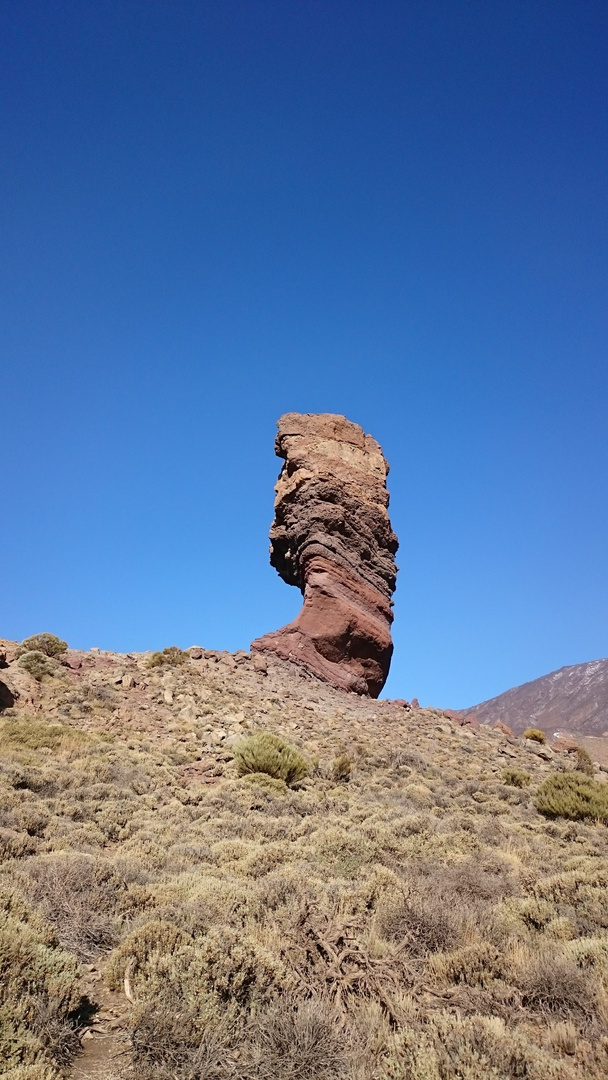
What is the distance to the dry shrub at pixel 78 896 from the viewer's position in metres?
5.37

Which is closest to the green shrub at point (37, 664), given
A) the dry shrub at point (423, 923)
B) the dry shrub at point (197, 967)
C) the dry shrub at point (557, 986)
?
the dry shrub at point (197, 967)

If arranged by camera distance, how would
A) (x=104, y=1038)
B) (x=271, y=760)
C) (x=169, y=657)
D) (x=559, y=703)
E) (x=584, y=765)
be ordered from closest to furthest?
(x=104, y=1038)
(x=271, y=760)
(x=584, y=765)
(x=169, y=657)
(x=559, y=703)

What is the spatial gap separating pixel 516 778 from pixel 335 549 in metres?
12.6

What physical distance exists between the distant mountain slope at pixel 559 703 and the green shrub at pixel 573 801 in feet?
260

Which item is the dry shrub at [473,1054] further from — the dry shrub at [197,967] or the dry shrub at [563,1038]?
the dry shrub at [197,967]

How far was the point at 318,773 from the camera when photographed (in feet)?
48.5

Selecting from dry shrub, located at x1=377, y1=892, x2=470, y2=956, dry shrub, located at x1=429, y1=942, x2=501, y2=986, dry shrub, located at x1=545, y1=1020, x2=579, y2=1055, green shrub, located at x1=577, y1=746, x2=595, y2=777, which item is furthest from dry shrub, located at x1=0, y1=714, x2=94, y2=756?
green shrub, located at x1=577, y1=746, x2=595, y2=777

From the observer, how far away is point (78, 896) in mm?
5898

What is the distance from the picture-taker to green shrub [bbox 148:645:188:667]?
854 inches

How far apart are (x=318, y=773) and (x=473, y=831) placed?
527 centimetres

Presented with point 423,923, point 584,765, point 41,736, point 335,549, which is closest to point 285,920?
point 423,923

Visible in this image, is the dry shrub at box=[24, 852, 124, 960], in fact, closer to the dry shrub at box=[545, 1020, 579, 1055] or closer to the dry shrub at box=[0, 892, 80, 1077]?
the dry shrub at box=[0, 892, 80, 1077]

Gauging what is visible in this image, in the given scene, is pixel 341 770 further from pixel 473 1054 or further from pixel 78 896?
pixel 473 1054

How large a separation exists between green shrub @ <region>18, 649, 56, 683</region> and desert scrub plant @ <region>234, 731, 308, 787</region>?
7.90 metres
